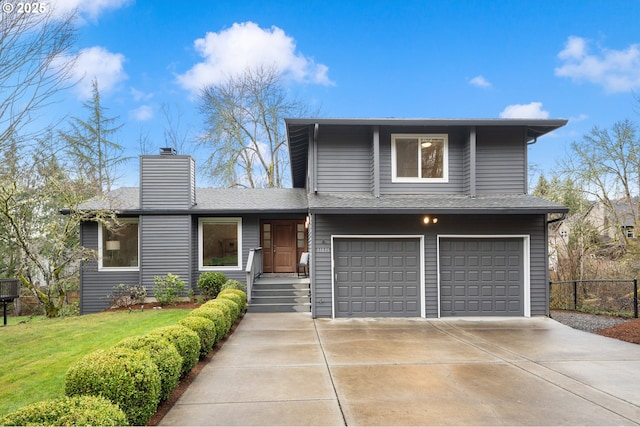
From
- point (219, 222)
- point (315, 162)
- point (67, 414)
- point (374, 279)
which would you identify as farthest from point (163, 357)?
point (219, 222)

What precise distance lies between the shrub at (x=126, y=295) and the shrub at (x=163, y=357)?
7.93 meters

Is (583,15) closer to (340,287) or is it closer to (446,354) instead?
(340,287)

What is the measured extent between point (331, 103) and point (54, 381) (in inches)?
867

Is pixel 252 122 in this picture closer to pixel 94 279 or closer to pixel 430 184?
pixel 94 279

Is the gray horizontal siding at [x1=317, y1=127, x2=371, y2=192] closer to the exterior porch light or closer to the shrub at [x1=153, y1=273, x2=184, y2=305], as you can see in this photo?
the exterior porch light

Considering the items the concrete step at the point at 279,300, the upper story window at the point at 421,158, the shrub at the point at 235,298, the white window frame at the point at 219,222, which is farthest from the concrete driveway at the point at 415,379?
the white window frame at the point at 219,222

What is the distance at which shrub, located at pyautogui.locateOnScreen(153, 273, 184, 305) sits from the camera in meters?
11.1

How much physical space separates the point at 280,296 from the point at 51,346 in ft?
17.0

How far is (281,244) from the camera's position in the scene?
1349 centimetres

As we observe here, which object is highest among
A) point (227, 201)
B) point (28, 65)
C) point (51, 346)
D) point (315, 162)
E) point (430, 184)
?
point (315, 162)

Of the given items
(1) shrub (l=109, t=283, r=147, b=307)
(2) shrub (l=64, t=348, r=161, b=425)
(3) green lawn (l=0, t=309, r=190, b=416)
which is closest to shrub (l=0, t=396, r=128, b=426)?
(2) shrub (l=64, t=348, r=161, b=425)

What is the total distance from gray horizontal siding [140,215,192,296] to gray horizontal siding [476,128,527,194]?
28.3 ft

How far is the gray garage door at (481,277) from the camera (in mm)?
9508

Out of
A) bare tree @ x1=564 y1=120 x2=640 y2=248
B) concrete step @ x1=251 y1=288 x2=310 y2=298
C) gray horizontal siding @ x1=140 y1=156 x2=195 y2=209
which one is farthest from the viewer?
bare tree @ x1=564 y1=120 x2=640 y2=248
